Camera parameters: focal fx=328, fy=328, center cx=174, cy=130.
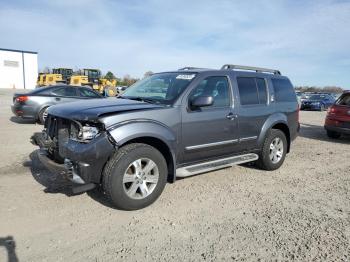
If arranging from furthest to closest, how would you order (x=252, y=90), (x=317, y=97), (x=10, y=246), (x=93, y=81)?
1. (x=93, y=81)
2. (x=317, y=97)
3. (x=252, y=90)
4. (x=10, y=246)

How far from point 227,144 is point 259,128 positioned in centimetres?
96

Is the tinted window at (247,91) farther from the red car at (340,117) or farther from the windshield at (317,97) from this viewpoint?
the windshield at (317,97)

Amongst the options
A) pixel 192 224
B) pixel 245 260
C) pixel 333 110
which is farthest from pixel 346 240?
pixel 333 110

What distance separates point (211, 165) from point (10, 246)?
3014 mm

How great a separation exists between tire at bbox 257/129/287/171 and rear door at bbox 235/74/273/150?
0.34 metres

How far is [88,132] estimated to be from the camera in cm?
411

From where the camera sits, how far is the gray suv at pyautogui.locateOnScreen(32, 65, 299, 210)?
4094 mm

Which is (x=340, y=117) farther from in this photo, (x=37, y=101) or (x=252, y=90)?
(x=37, y=101)

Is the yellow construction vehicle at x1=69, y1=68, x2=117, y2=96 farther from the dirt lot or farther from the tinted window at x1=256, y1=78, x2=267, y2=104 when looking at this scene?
the dirt lot

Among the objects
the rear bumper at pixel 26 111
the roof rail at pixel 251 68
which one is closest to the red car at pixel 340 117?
the roof rail at pixel 251 68

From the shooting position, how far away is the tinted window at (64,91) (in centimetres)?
1231

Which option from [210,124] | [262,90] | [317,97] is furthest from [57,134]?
[317,97]

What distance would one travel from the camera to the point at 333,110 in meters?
10.7

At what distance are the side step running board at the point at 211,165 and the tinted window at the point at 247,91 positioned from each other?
3.25 feet
